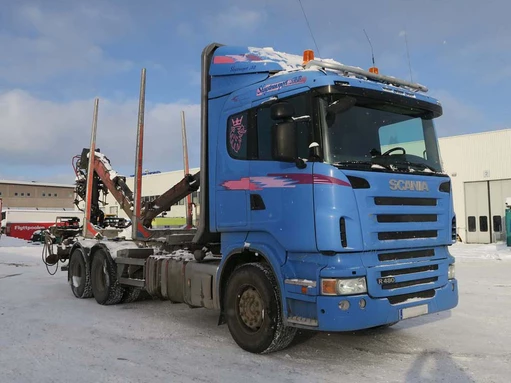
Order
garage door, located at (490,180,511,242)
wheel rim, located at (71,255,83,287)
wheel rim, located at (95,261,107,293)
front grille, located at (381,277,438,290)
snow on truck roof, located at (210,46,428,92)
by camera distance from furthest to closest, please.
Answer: garage door, located at (490,180,511,242)
wheel rim, located at (71,255,83,287)
wheel rim, located at (95,261,107,293)
snow on truck roof, located at (210,46,428,92)
front grille, located at (381,277,438,290)

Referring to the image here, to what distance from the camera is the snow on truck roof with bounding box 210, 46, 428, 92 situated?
205 inches

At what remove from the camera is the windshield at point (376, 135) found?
4.89 metres

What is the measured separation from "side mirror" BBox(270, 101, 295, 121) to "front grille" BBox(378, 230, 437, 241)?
155 centimetres

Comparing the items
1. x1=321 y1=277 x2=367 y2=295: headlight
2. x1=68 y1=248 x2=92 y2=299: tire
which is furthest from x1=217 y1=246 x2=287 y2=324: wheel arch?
x1=68 y1=248 x2=92 y2=299: tire

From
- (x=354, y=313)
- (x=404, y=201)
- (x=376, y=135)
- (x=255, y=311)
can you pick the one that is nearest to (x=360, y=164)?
(x=376, y=135)

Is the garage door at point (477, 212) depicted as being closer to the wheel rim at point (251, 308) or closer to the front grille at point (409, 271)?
the front grille at point (409, 271)

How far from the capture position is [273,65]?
18.9ft

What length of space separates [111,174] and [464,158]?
23801mm

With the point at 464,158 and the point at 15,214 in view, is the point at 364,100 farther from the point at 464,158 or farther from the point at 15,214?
the point at 15,214

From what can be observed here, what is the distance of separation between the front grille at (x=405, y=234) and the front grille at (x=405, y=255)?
0.17 meters

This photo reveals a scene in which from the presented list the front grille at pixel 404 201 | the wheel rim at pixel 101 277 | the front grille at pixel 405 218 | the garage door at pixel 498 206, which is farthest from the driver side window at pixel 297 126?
the garage door at pixel 498 206

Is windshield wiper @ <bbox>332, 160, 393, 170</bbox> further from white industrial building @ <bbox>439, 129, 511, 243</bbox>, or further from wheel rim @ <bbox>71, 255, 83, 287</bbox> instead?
white industrial building @ <bbox>439, 129, 511, 243</bbox>

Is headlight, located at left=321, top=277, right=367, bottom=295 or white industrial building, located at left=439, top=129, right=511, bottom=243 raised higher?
white industrial building, located at left=439, top=129, right=511, bottom=243

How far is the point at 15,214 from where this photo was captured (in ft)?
193
